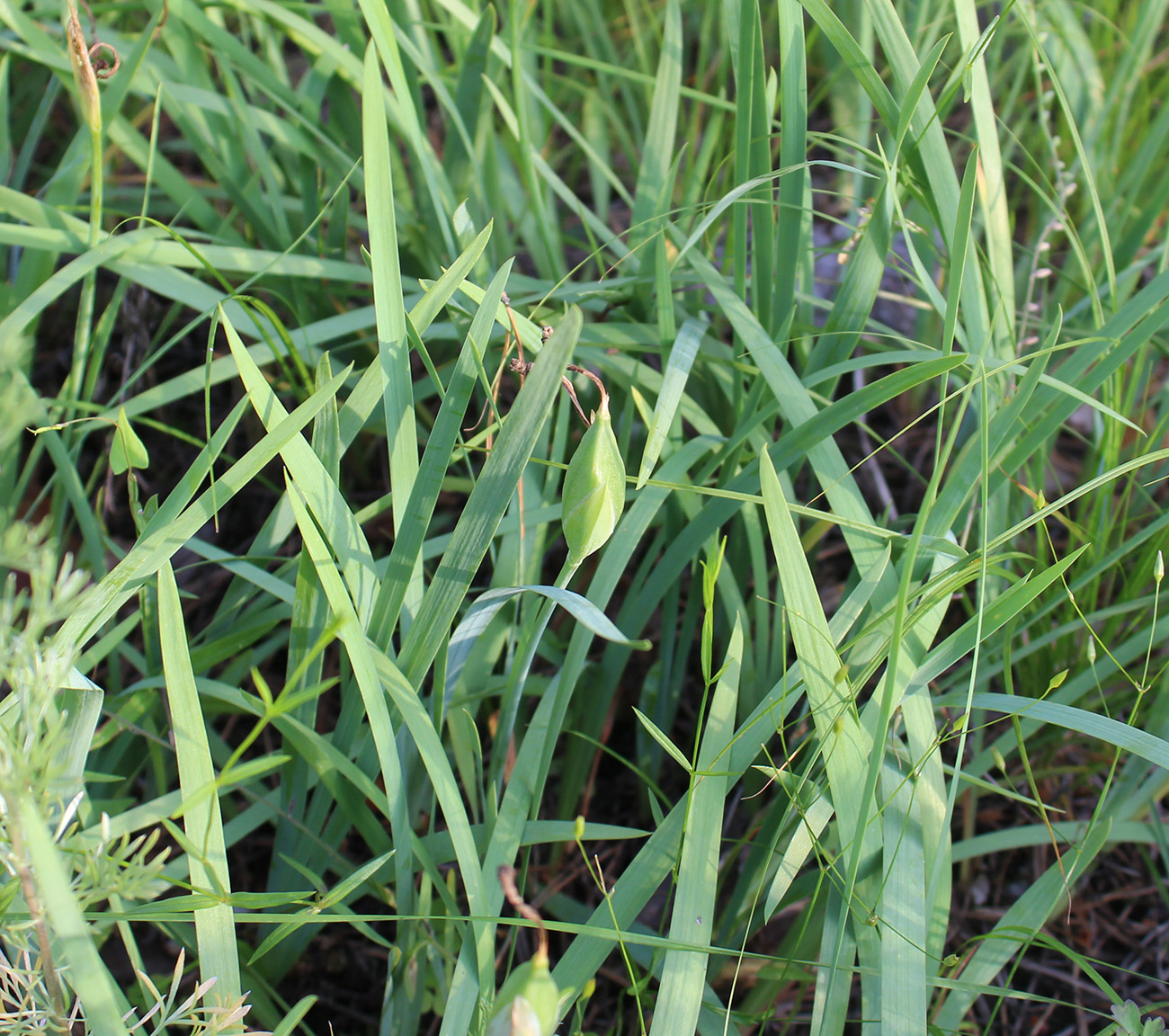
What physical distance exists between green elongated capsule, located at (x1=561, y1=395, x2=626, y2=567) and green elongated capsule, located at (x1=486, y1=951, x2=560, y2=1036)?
0.30 metres

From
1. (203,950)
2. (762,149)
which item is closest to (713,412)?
(762,149)

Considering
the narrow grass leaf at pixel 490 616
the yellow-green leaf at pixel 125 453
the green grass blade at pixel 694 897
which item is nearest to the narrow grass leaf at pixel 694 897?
the green grass blade at pixel 694 897

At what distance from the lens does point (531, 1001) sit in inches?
17.4

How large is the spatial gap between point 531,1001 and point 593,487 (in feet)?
1.09

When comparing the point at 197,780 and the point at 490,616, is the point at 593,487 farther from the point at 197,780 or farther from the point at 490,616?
the point at 197,780

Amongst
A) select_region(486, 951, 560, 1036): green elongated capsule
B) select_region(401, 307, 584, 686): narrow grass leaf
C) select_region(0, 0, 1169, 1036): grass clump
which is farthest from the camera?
select_region(0, 0, 1169, 1036): grass clump

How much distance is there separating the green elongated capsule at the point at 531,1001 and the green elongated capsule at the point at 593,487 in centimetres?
30

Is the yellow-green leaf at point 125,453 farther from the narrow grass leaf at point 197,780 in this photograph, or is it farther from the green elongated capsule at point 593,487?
the green elongated capsule at point 593,487

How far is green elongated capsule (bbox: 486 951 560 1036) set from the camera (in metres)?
0.44

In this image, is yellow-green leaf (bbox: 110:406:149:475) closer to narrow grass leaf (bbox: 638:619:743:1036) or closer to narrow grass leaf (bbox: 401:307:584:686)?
narrow grass leaf (bbox: 401:307:584:686)

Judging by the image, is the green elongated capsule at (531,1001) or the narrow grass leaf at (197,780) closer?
the green elongated capsule at (531,1001)

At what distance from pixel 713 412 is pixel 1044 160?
3.10 feet

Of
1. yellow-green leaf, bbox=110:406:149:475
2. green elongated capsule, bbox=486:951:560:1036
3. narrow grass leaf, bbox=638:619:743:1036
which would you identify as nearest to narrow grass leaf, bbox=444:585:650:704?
narrow grass leaf, bbox=638:619:743:1036

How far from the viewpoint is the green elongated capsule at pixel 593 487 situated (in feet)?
2.01
